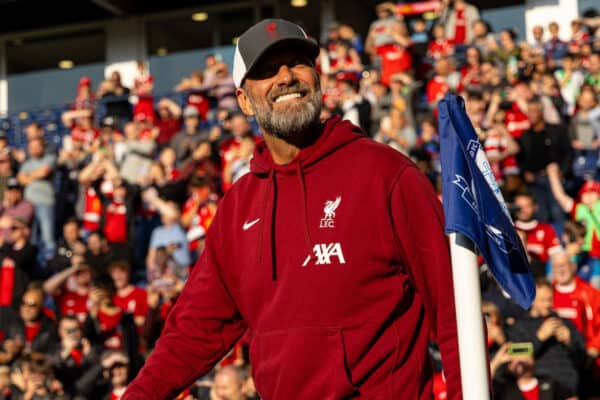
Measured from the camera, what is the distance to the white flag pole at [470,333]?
8.71 feet

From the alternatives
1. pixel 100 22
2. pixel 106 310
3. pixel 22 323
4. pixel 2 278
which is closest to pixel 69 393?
pixel 106 310

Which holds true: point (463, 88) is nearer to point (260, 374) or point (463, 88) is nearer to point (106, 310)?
point (106, 310)

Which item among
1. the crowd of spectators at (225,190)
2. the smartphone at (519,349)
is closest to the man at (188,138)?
the crowd of spectators at (225,190)

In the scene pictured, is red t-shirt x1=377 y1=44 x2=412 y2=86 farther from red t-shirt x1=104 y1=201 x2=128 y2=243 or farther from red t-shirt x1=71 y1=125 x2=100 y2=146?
red t-shirt x1=71 y1=125 x2=100 y2=146

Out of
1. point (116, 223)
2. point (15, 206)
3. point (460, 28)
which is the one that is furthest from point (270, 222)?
point (460, 28)

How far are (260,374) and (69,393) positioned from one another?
20.9 ft

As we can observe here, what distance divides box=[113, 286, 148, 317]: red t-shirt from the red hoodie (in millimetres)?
6973

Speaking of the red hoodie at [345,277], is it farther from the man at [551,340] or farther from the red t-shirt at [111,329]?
the red t-shirt at [111,329]

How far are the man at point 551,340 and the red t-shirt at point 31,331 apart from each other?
4699mm

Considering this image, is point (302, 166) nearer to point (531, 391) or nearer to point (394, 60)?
point (531, 391)

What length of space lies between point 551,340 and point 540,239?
6.59 feet

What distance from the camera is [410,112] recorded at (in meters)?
13.0

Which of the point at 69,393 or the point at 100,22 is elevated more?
the point at 100,22

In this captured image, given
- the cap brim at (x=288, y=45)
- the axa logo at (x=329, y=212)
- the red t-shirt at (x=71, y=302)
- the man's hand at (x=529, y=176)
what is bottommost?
the red t-shirt at (x=71, y=302)
